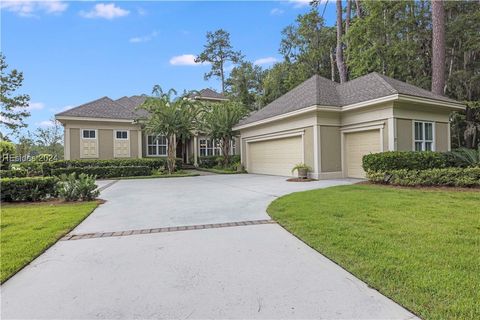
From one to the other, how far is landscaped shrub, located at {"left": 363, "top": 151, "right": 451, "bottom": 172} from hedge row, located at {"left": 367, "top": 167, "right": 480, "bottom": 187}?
356 mm

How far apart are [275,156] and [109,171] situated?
9642 mm

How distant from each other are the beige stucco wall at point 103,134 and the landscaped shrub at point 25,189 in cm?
1187

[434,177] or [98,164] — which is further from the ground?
[98,164]

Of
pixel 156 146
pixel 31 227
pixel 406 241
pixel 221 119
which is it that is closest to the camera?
pixel 406 241

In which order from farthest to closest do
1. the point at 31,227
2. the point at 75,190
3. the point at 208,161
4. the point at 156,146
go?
1. the point at 208,161
2. the point at 156,146
3. the point at 75,190
4. the point at 31,227

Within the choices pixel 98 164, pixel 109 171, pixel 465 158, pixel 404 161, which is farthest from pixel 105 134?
pixel 465 158

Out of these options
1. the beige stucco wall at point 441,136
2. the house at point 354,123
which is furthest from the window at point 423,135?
the beige stucco wall at point 441,136

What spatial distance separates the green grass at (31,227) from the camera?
3662 mm

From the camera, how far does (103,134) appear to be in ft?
65.9

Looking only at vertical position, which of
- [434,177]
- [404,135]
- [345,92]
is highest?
[345,92]

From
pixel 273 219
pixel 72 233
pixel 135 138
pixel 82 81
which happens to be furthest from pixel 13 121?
pixel 273 219

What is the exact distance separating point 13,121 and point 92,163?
18.1 m

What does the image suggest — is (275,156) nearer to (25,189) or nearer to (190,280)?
(25,189)

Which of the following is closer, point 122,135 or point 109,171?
A: point 109,171
